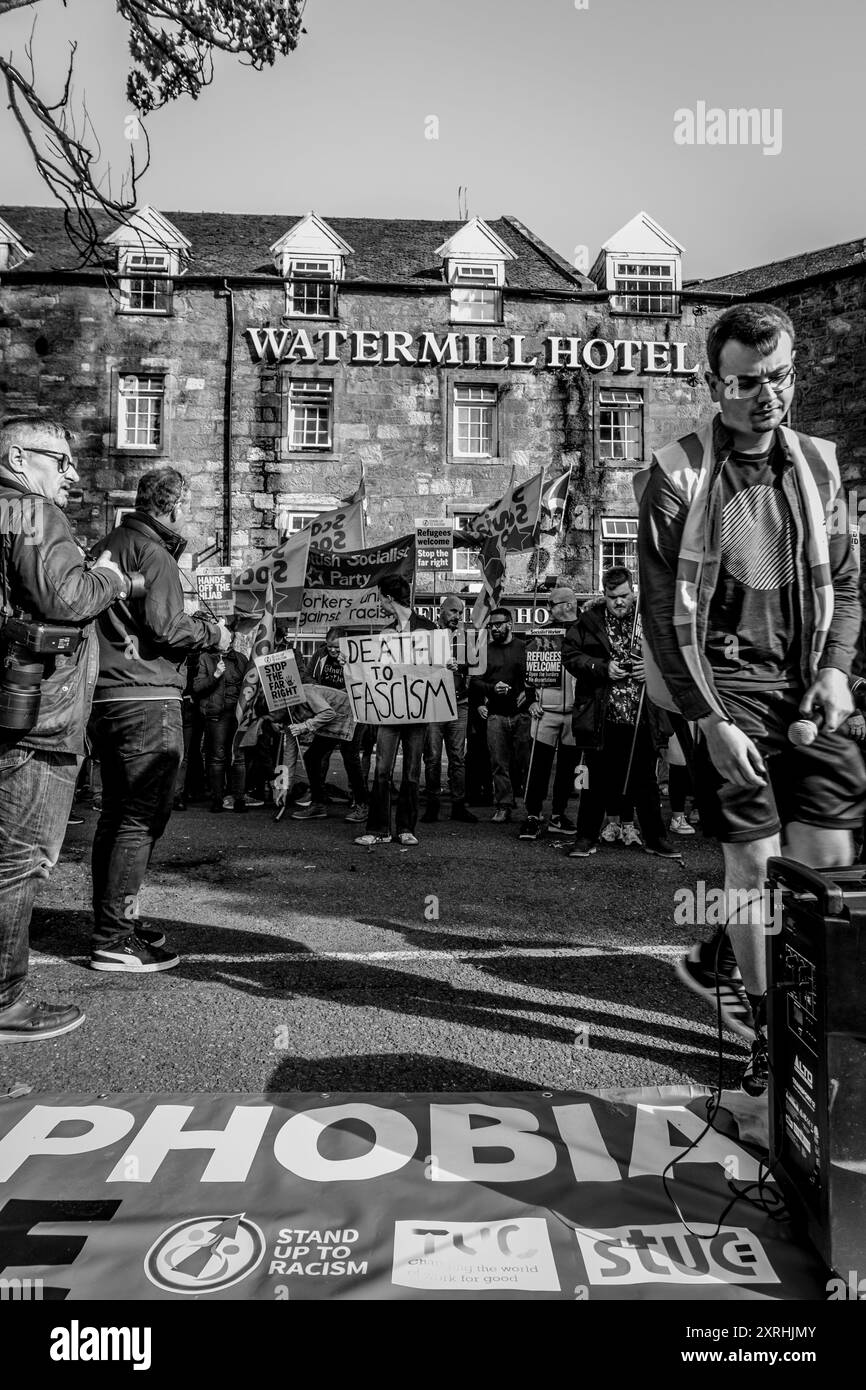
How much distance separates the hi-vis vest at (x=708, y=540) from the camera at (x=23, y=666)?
90.4 inches

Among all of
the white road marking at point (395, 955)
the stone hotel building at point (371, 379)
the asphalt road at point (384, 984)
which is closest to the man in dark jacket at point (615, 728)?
the asphalt road at point (384, 984)

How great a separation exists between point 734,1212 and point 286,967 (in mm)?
2607

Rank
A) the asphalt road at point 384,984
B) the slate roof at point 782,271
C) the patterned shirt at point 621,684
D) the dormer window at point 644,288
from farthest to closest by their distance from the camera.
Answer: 1. the slate roof at point 782,271
2. the dormer window at point 644,288
3. the patterned shirt at point 621,684
4. the asphalt road at point 384,984

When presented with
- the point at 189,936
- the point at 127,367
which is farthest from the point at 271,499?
the point at 189,936

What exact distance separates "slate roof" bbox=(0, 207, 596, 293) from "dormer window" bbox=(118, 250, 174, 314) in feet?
2.63

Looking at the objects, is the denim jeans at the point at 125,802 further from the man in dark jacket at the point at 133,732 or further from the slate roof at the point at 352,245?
the slate roof at the point at 352,245

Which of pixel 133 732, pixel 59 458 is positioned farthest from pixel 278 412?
pixel 59 458

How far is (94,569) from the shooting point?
379 cm

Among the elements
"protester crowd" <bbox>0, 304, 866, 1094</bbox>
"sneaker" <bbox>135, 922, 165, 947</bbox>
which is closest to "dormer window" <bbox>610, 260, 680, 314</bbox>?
"protester crowd" <bbox>0, 304, 866, 1094</bbox>

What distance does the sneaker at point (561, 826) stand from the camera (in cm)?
938

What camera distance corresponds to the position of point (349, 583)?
13.4 metres

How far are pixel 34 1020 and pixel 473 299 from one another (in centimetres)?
2610

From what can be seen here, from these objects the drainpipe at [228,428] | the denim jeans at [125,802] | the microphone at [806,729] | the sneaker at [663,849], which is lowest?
the sneaker at [663,849]

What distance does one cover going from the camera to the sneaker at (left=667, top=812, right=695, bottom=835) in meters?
9.36
